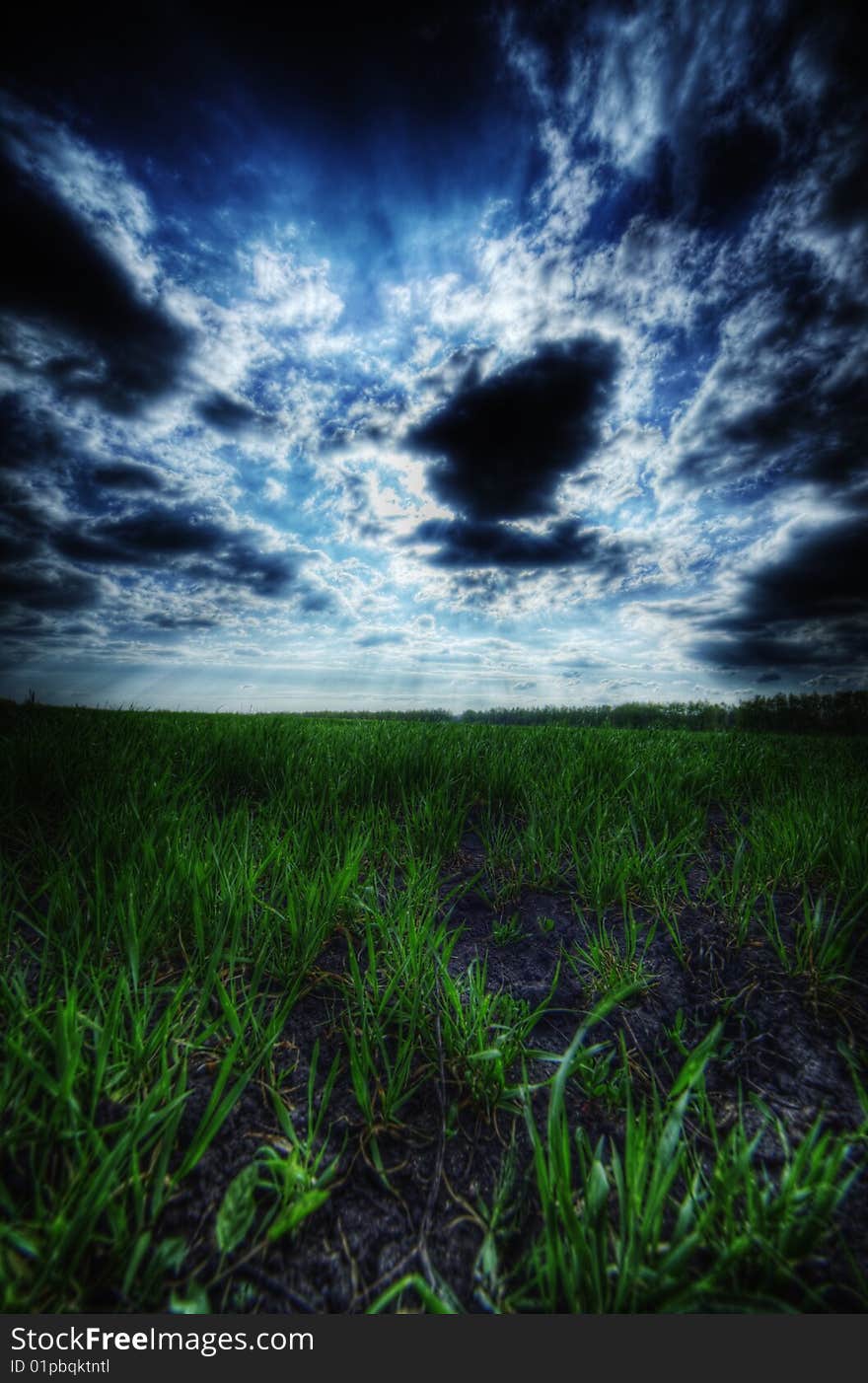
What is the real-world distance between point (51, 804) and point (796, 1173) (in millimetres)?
3196

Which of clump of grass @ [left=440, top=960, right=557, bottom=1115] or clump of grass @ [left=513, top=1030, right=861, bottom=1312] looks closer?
clump of grass @ [left=513, top=1030, right=861, bottom=1312]

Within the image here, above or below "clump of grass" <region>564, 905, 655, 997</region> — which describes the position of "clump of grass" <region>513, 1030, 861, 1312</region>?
below

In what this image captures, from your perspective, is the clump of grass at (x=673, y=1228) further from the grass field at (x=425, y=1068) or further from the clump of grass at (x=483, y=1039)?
the clump of grass at (x=483, y=1039)

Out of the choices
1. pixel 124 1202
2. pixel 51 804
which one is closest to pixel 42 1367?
pixel 124 1202

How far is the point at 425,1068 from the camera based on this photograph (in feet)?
4.09

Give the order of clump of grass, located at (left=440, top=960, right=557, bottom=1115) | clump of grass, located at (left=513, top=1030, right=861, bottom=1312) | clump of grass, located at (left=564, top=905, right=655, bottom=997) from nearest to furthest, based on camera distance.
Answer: clump of grass, located at (left=513, top=1030, right=861, bottom=1312) < clump of grass, located at (left=440, top=960, right=557, bottom=1115) < clump of grass, located at (left=564, top=905, right=655, bottom=997)

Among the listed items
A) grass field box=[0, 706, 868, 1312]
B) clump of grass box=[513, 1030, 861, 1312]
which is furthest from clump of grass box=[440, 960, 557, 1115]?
clump of grass box=[513, 1030, 861, 1312]

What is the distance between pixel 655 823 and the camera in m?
2.72

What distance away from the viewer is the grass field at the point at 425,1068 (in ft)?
2.75

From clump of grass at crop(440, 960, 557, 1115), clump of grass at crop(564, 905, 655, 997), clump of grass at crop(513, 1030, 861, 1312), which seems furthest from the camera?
clump of grass at crop(564, 905, 655, 997)

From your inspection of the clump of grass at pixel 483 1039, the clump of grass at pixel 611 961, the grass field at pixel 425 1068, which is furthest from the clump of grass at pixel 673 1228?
the clump of grass at pixel 611 961

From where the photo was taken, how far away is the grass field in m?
0.84

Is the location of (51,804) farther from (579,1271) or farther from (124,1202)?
(579,1271)

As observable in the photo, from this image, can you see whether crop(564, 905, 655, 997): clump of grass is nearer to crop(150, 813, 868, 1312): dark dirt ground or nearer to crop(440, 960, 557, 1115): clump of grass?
crop(150, 813, 868, 1312): dark dirt ground
